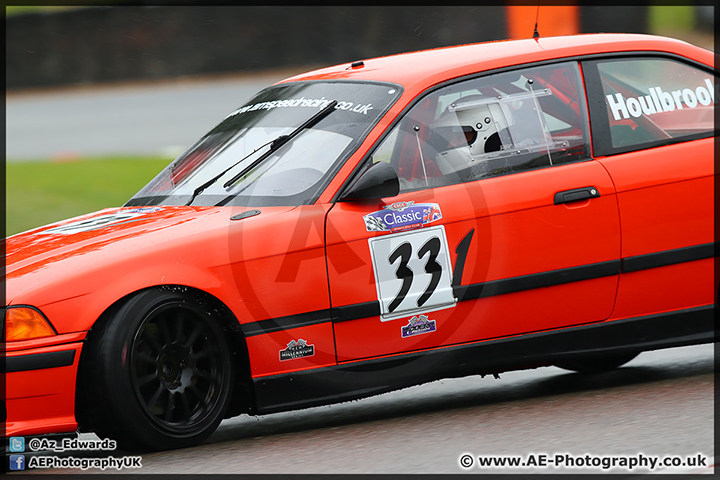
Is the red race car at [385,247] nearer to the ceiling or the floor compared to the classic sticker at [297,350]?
nearer to the ceiling

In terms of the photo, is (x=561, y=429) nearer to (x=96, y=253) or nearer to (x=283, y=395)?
(x=283, y=395)

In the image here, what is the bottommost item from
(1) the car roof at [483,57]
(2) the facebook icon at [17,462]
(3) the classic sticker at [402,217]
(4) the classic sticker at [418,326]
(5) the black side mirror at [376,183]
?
(2) the facebook icon at [17,462]

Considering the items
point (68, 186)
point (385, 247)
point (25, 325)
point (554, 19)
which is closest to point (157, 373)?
point (25, 325)

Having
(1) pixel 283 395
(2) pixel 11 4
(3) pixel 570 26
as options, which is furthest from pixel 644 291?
(2) pixel 11 4

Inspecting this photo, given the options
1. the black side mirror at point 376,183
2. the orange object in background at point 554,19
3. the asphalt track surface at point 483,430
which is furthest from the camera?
the orange object in background at point 554,19

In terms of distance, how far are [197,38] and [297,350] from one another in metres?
23.9

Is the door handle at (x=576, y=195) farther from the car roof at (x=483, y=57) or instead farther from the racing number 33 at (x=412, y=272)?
the car roof at (x=483, y=57)

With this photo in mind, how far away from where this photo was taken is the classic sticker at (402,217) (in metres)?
4.93

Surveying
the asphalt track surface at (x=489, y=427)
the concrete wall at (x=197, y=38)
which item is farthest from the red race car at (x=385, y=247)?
the concrete wall at (x=197, y=38)

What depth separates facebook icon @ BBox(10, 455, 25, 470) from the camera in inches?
177

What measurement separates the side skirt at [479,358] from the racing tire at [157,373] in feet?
0.77

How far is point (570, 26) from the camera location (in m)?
14.4

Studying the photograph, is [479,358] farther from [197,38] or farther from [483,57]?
[197,38]

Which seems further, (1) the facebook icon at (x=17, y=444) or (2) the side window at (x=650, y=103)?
(2) the side window at (x=650, y=103)
